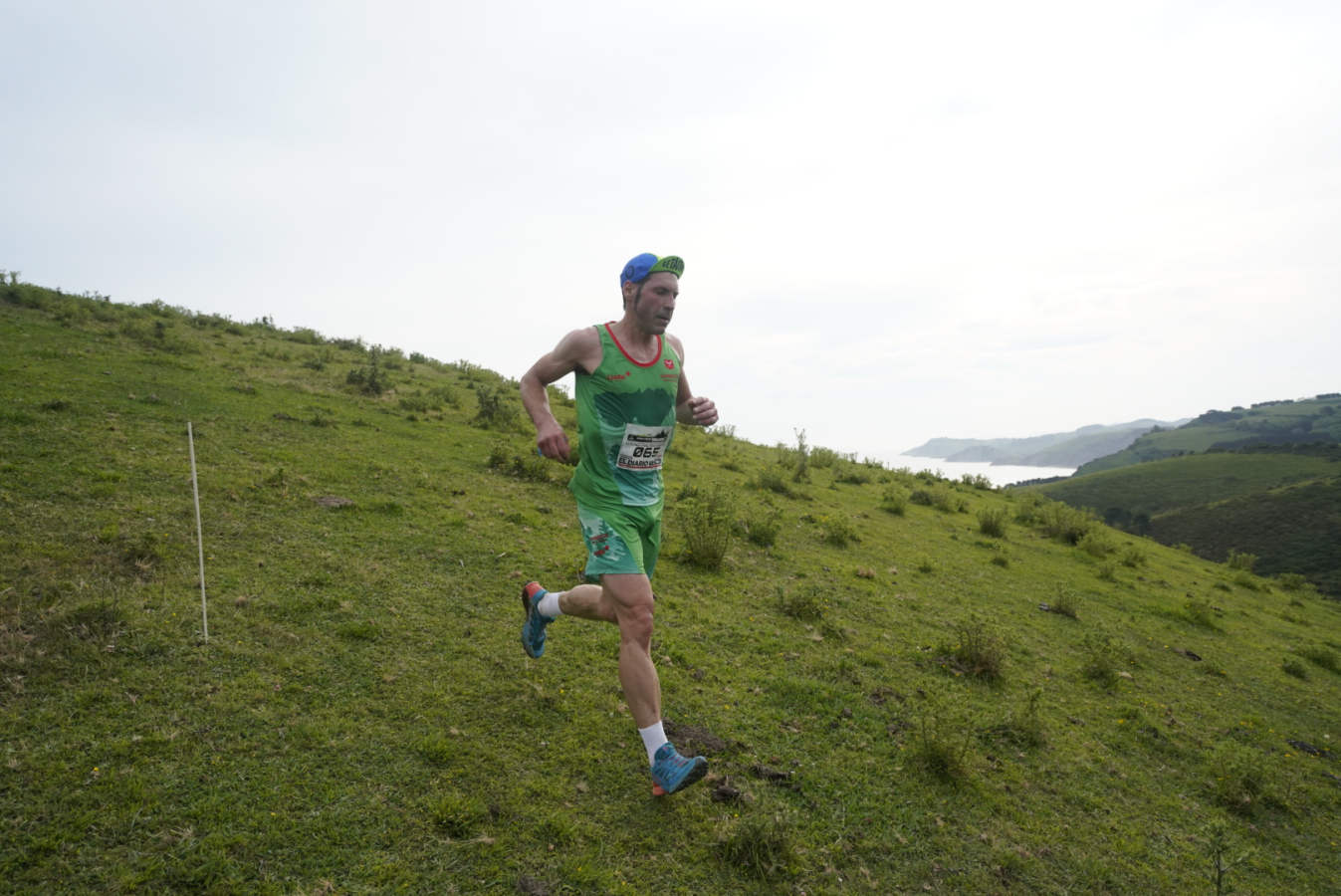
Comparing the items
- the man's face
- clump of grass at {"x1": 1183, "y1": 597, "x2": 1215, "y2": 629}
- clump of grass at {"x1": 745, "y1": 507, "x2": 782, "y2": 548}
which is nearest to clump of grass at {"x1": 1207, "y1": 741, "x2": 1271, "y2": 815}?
clump of grass at {"x1": 745, "y1": 507, "x2": 782, "y2": 548}

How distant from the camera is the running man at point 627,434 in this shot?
3.29m

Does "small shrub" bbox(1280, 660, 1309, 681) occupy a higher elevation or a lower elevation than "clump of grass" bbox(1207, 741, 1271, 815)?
lower

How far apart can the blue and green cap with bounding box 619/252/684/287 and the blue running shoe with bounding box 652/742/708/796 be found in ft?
8.44

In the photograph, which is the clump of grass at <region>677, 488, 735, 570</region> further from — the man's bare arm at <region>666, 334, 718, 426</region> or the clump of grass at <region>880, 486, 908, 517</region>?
the clump of grass at <region>880, 486, 908, 517</region>

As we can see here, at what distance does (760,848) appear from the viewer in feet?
9.78

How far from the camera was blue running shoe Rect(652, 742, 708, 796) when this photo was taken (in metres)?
3.07

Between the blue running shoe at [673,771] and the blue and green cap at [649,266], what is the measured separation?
2.57 metres

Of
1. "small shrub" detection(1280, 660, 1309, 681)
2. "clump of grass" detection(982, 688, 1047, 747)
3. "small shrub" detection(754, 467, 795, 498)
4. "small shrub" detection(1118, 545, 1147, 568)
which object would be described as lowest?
"small shrub" detection(1280, 660, 1309, 681)

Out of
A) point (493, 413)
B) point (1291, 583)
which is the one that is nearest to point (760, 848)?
point (493, 413)

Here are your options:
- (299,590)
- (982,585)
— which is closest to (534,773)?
(299,590)

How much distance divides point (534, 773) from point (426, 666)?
1.33 m

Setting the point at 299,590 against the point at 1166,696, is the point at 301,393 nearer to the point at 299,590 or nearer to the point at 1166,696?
the point at 299,590

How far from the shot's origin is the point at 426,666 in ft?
13.8

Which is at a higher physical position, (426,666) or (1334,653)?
(426,666)
